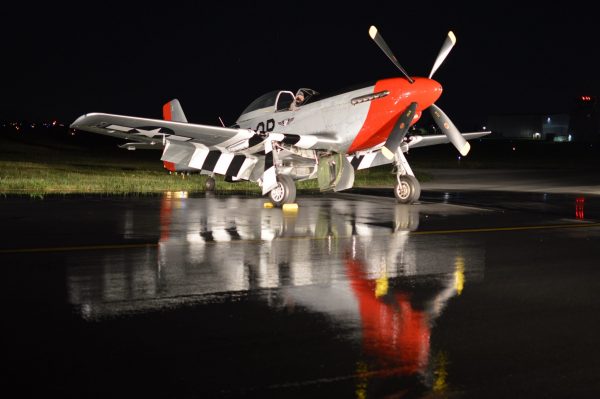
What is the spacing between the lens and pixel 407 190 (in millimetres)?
16859

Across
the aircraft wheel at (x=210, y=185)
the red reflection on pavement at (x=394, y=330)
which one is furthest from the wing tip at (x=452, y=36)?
the red reflection on pavement at (x=394, y=330)

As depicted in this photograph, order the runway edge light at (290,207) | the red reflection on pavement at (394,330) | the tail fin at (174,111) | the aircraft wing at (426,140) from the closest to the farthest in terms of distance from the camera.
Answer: the red reflection on pavement at (394,330) → the runway edge light at (290,207) → the aircraft wing at (426,140) → the tail fin at (174,111)

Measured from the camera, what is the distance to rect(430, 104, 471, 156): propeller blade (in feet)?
55.1

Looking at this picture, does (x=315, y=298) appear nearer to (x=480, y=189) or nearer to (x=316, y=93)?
(x=316, y=93)

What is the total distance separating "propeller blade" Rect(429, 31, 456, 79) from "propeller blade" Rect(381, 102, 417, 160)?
4.53 feet

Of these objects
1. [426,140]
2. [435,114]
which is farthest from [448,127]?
[426,140]

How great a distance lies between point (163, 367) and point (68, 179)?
2073cm

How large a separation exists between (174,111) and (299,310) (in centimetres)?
1821

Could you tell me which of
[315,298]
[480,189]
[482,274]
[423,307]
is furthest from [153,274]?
[480,189]

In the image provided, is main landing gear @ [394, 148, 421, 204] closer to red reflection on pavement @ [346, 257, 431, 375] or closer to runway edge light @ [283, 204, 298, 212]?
runway edge light @ [283, 204, 298, 212]

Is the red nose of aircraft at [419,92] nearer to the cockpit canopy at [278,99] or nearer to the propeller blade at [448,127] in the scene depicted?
the propeller blade at [448,127]

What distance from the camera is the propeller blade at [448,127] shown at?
55.1ft

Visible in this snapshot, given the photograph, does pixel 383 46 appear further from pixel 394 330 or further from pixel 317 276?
pixel 394 330

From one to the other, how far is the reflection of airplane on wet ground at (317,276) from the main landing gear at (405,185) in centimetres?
430
